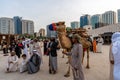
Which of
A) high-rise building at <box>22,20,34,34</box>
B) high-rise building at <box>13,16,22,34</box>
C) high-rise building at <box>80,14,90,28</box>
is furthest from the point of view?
high-rise building at <box>22,20,34,34</box>

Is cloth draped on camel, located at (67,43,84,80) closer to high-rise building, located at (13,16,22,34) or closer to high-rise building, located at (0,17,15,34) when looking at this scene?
high-rise building, located at (0,17,15,34)

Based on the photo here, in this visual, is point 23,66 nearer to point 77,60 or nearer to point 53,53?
point 53,53

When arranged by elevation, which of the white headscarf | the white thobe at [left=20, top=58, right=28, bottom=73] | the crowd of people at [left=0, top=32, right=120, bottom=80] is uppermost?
the white headscarf

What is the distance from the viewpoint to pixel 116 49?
358 centimetres

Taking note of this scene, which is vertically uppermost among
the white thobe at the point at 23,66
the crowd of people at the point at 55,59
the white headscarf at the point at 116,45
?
the white headscarf at the point at 116,45

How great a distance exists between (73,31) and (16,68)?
10.6 ft

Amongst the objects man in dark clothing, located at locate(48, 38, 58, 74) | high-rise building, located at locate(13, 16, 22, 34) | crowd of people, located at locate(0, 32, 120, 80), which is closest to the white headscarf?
crowd of people, located at locate(0, 32, 120, 80)

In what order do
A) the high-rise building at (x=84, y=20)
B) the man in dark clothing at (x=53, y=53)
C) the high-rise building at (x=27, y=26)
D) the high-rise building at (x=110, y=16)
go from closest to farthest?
the man in dark clothing at (x=53, y=53) < the high-rise building at (x=110, y=16) < the high-rise building at (x=84, y=20) < the high-rise building at (x=27, y=26)

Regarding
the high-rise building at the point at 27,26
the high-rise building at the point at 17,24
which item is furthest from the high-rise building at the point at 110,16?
the high-rise building at the point at 27,26

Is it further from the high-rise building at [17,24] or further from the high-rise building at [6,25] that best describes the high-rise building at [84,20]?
the high-rise building at [6,25]

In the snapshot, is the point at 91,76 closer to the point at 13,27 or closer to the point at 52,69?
the point at 52,69

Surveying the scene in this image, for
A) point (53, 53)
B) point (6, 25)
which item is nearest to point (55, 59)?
point (53, 53)

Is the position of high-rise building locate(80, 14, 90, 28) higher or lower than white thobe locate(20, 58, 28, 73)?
higher

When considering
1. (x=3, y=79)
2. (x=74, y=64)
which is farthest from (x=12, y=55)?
(x=74, y=64)
